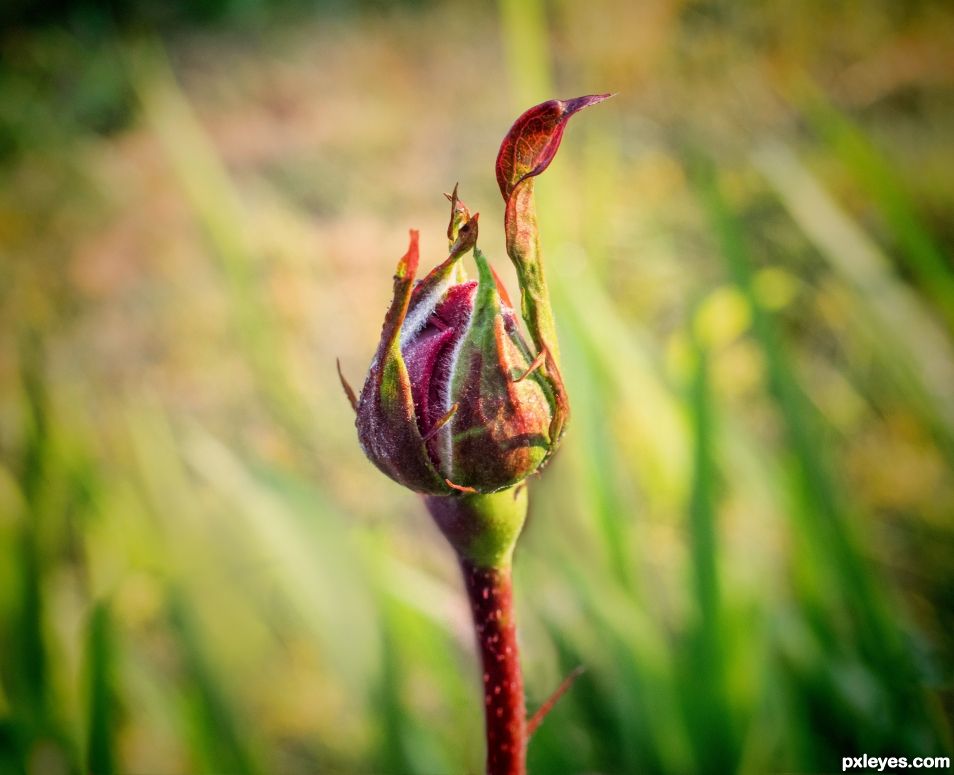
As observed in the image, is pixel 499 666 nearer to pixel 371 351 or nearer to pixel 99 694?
pixel 99 694

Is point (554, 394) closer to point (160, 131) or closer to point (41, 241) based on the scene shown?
point (160, 131)

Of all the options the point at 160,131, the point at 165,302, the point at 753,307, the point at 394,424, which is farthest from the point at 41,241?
the point at 394,424

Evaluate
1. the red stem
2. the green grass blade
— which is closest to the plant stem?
the red stem

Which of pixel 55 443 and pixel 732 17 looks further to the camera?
pixel 732 17

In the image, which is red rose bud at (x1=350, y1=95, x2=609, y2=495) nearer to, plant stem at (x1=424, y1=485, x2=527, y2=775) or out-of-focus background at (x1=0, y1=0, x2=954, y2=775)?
plant stem at (x1=424, y1=485, x2=527, y2=775)

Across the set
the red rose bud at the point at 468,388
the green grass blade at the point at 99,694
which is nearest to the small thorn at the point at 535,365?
the red rose bud at the point at 468,388

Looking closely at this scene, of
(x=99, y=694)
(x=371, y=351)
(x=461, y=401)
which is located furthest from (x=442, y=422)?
(x=371, y=351)
